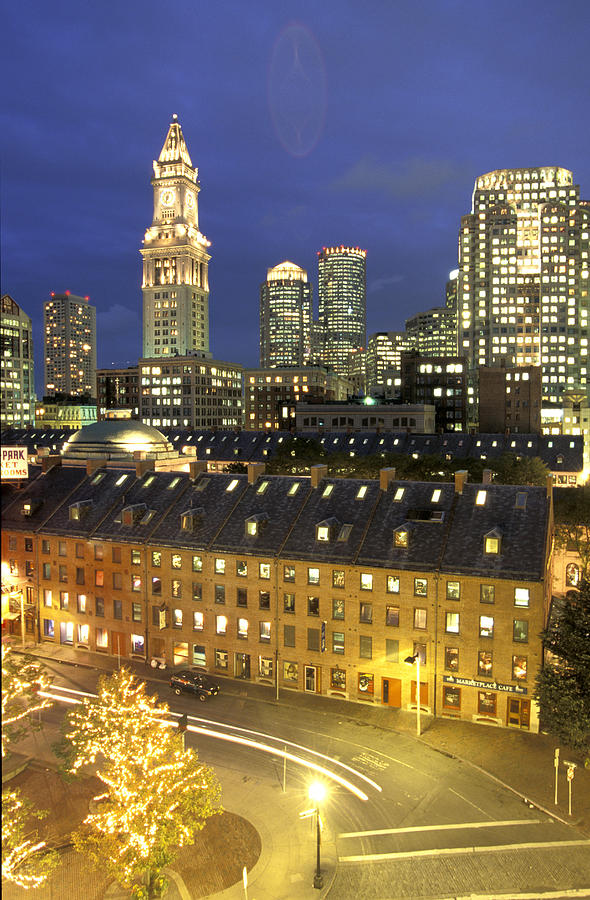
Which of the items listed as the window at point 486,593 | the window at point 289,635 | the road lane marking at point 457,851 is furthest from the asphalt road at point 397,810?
the window at point 486,593

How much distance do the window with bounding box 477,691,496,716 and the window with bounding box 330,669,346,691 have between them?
1035 centimetres

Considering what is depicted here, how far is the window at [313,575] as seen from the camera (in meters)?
49.5

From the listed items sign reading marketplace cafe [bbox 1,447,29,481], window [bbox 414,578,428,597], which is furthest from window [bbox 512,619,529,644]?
sign reading marketplace cafe [bbox 1,447,29,481]

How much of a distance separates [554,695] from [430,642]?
415 inches

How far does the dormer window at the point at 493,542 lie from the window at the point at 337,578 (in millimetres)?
11263

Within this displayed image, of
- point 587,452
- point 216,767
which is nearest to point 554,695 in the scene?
point 216,767

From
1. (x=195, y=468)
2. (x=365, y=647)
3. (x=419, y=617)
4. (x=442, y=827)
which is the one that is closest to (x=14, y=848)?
(x=442, y=827)

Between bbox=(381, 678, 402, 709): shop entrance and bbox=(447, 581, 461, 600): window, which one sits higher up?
bbox=(447, 581, 461, 600): window

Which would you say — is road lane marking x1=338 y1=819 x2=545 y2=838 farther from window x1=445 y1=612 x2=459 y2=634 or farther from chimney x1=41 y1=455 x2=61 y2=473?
chimney x1=41 y1=455 x2=61 y2=473

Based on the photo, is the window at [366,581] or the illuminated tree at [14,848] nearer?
the illuminated tree at [14,848]

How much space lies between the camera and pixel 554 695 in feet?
121

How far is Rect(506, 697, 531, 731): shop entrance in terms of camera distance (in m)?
43.7

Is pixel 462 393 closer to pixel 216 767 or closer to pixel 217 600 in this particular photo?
pixel 217 600

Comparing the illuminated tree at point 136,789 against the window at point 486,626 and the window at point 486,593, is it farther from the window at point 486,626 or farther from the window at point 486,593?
the window at point 486,593
